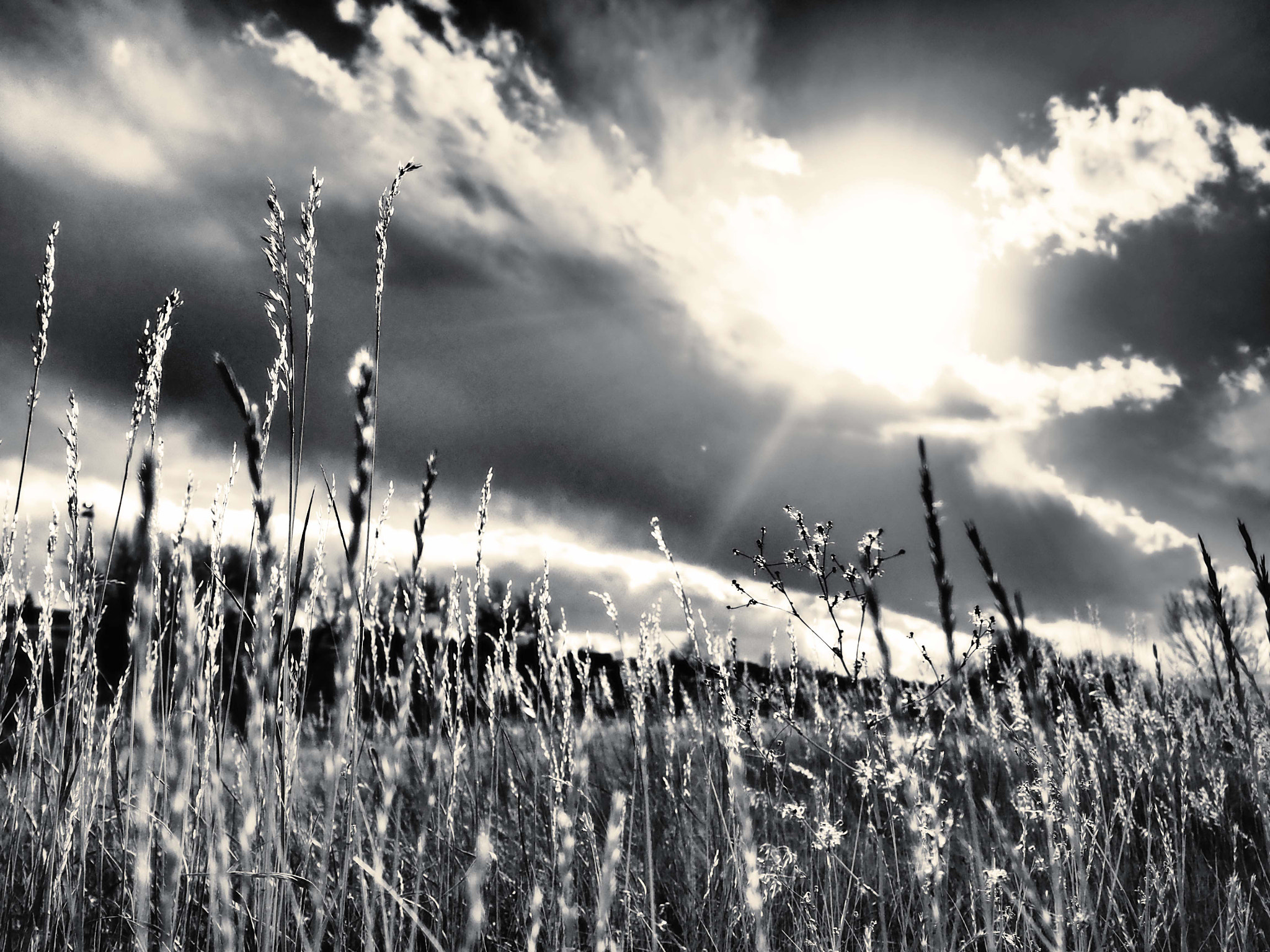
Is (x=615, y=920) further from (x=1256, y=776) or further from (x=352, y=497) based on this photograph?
(x=352, y=497)

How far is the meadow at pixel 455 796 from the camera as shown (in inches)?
34.9

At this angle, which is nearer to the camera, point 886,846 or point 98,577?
point 98,577

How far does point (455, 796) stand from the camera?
93.9 inches

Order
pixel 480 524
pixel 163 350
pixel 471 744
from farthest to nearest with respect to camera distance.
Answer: pixel 471 744 < pixel 163 350 < pixel 480 524

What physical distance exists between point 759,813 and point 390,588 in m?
1.84

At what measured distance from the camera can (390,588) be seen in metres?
2.96

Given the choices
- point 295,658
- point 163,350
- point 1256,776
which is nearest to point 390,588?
Result: point 295,658

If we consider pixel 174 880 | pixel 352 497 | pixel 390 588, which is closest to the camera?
pixel 174 880

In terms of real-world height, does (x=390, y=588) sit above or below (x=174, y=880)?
above

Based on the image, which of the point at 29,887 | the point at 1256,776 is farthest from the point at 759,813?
the point at 29,887

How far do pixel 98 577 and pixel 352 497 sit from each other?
1.98 metres

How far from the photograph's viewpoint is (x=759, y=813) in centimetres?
313

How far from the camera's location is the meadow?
2.91 ft

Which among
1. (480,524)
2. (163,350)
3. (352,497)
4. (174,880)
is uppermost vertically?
(163,350)
